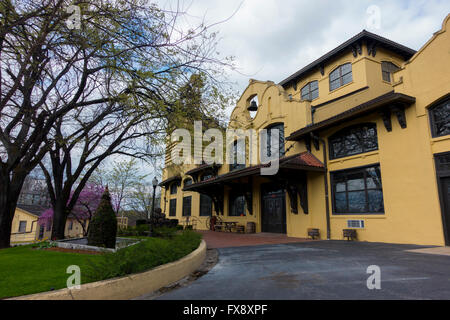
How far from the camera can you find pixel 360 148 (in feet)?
38.4

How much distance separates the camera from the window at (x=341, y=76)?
1501 centimetres

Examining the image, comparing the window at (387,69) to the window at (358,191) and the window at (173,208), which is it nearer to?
the window at (358,191)

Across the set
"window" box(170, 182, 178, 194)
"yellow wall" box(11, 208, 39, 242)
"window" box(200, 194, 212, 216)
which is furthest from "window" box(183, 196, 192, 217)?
"yellow wall" box(11, 208, 39, 242)

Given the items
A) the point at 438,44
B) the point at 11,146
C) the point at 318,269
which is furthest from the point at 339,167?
the point at 11,146

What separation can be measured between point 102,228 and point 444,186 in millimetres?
11598

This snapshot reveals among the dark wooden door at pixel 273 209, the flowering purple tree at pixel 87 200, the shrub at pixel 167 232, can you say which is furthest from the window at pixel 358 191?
the flowering purple tree at pixel 87 200

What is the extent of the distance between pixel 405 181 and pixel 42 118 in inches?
499

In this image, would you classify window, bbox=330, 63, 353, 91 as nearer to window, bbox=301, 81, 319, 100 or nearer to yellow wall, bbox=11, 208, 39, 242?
window, bbox=301, 81, 319, 100

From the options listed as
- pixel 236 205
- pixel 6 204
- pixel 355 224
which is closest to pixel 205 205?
pixel 236 205

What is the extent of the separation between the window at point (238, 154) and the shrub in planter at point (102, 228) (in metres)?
11.8

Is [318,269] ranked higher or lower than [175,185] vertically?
lower

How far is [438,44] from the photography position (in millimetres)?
9508
